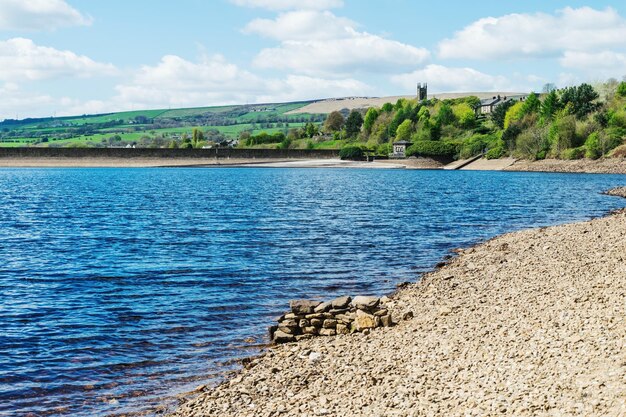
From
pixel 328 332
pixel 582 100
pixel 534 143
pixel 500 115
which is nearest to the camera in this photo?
pixel 328 332

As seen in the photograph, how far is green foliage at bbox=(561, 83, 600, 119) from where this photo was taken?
411 feet

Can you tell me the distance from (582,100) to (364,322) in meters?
125

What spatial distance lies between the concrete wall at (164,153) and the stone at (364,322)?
482 feet

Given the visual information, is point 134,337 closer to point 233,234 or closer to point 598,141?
point 233,234

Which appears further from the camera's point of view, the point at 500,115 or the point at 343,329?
the point at 500,115

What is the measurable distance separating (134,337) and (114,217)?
2896cm

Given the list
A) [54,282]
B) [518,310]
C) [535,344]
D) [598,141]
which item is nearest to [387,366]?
[535,344]

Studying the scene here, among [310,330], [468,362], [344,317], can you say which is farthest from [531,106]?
[468,362]

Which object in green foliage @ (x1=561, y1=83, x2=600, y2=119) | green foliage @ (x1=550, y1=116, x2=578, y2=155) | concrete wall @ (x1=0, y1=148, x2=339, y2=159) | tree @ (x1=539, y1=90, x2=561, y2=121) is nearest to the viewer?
green foliage @ (x1=550, y1=116, x2=578, y2=155)

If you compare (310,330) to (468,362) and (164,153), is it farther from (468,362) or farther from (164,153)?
(164,153)

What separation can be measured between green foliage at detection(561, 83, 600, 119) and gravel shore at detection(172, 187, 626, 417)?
117275 millimetres

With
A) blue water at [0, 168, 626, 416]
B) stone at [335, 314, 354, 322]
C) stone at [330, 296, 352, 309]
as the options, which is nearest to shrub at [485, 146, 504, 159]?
blue water at [0, 168, 626, 416]

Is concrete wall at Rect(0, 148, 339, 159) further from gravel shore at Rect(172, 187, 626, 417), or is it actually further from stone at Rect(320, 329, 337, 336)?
stone at Rect(320, 329, 337, 336)

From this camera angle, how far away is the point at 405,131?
565ft
